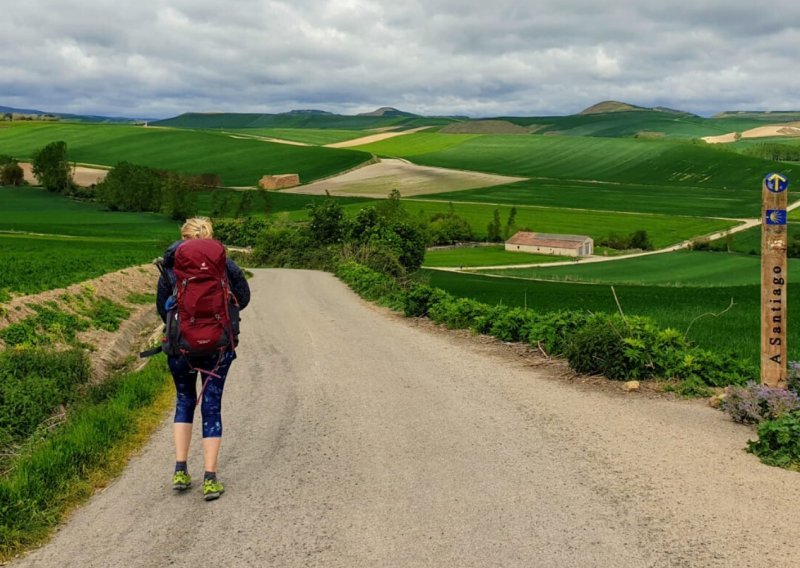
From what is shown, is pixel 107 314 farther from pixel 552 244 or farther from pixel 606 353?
pixel 552 244

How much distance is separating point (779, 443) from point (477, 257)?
225 ft

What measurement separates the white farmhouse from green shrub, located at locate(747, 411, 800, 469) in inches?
2839

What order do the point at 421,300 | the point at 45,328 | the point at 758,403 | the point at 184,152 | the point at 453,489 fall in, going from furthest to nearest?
1. the point at 184,152
2. the point at 421,300
3. the point at 45,328
4. the point at 758,403
5. the point at 453,489

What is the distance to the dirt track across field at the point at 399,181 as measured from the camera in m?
123

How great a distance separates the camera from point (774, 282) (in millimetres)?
9141

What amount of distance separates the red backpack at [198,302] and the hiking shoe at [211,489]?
1176mm

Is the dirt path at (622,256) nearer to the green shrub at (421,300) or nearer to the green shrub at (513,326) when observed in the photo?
the green shrub at (421,300)

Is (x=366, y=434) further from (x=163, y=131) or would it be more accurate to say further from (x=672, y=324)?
(x=163, y=131)

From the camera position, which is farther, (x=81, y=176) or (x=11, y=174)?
(x=81, y=176)

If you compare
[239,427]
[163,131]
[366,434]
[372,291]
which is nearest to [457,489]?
[366,434]

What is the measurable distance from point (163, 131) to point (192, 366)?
174 m

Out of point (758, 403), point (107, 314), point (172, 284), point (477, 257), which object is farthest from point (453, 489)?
point (477, 257)

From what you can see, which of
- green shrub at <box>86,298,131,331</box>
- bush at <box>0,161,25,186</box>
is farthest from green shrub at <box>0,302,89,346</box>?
bush at <box>0,161,25,186</box>

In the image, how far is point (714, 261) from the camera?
2527 inches
